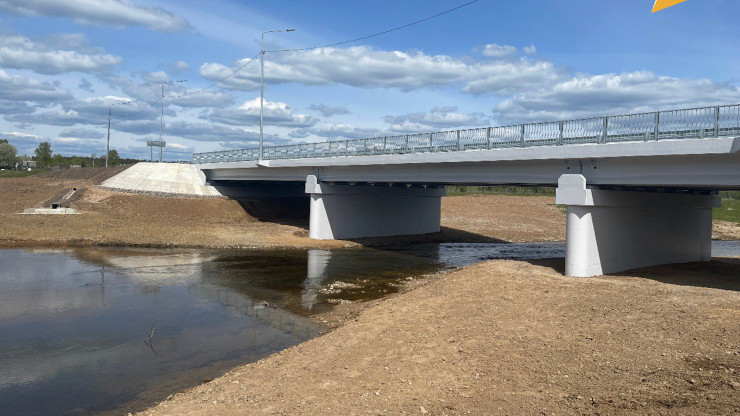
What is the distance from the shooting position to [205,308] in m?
20.6

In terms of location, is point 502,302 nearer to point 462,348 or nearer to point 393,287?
point 462,348

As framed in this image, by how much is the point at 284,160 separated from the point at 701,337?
125ft

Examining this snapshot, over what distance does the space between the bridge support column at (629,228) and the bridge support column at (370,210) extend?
2333 centimetres

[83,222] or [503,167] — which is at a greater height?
[503,167]

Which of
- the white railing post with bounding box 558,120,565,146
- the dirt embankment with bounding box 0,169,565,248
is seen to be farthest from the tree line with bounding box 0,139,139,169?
the white railing post with bounding box 558,120,565,146

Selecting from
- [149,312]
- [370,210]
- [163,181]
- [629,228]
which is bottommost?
[149,312]

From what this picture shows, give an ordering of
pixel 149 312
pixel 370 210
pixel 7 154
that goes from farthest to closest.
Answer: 1. pixel 7 154
2. pixel 370 210
3. pixel 149 312

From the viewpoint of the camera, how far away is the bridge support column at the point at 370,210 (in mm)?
44438

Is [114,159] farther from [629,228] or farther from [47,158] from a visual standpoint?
[629,228]

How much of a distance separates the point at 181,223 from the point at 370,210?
1810 centimetres

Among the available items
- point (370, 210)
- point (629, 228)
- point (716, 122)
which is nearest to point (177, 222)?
point (370, 210)

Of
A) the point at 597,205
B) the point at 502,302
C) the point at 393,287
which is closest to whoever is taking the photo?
the point at 502,302

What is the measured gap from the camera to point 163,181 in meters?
61.8

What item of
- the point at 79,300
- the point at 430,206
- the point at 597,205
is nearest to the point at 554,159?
the point at 597,205
